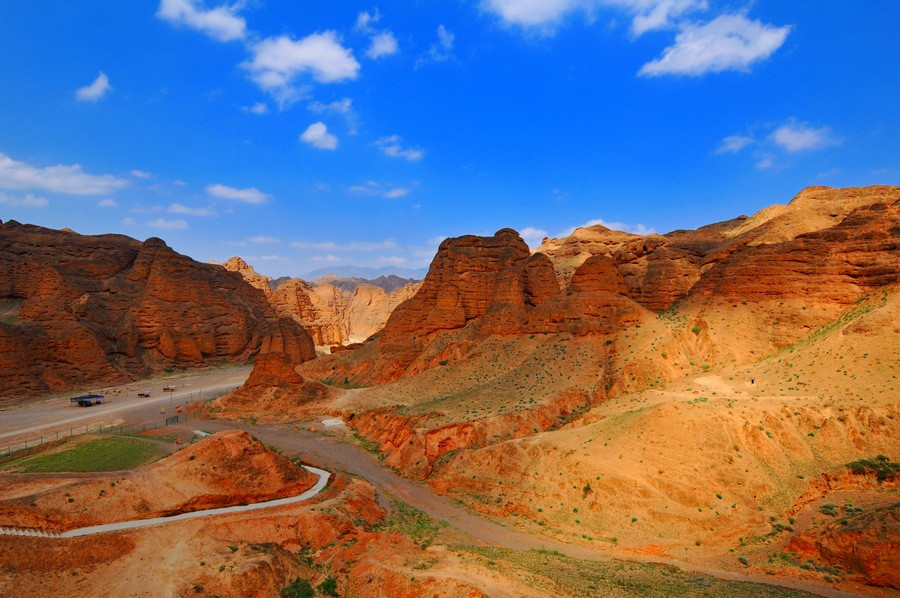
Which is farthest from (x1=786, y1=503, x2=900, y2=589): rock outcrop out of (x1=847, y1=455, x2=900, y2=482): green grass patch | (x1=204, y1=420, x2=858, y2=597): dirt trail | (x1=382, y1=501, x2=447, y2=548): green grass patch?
(x1=382, y1=501, x2=447, y2=548): green grass patch

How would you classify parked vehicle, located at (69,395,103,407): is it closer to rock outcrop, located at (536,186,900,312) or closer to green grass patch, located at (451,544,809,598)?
green grass patch, located at (451,544,809,598)

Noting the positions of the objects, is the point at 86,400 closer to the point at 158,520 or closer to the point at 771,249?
the point at 158,520

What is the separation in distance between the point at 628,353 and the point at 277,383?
1417 inches

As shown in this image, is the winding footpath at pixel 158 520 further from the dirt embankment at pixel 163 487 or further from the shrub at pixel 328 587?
the shrub at pixel 328 587

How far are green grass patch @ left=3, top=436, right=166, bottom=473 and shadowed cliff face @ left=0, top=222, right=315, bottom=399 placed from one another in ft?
78.1

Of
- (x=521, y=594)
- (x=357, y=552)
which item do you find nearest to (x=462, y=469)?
(x=357, y=552)

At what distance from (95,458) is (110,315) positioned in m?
50.1

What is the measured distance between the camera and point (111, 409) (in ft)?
163

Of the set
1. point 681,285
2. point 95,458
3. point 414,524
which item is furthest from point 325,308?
point 414,524

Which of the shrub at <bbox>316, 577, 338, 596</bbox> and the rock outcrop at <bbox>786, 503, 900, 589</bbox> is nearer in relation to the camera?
the rock outcrop at <bbox>786, 503, 900, 589</bbox>

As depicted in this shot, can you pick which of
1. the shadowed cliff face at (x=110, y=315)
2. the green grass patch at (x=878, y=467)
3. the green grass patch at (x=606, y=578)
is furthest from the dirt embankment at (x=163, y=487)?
the shadowed cliff face at (x=110, y=315)

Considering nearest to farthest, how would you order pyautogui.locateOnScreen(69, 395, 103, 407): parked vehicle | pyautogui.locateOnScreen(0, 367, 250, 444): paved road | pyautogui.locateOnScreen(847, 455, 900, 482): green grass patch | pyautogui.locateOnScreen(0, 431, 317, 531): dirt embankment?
pyautogui.locateOnScreen(0, 431, 317, 531): dirt embankment → pyautogui.locateOnScreen(847, 455, 900, 482): green grass patch → pyautogui.locateOnScreen(0, 367, 250, 444): paved road → pyautogui.locateOnScreen(69, 395, 103, 407): parked vehicle

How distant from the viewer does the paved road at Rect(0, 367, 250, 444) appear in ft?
140

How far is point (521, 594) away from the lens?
14547 millimetres
